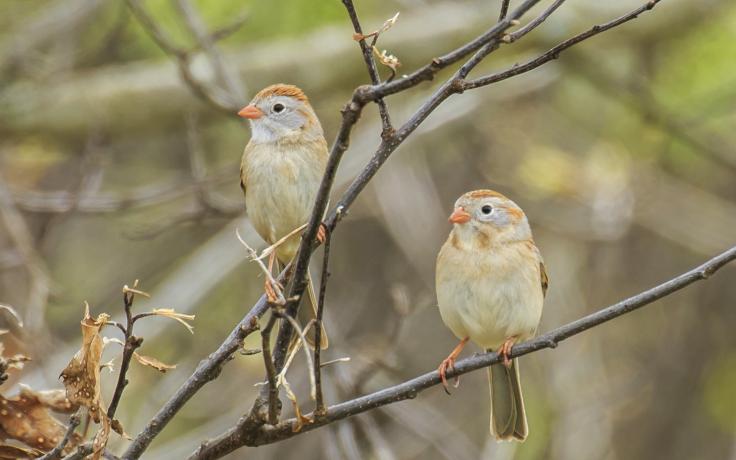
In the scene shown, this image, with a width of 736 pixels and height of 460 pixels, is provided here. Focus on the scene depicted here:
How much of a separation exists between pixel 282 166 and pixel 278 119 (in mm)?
350

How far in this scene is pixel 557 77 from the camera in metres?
7.28

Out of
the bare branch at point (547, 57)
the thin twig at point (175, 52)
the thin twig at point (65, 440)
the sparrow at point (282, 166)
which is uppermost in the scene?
the thin twig at point (175, 52)

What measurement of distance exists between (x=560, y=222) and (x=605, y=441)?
150 centimetres

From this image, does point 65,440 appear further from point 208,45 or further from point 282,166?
point 208,45

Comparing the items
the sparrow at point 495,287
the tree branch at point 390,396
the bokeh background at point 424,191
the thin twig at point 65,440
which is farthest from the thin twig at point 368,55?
the bokeh background at point 424,191

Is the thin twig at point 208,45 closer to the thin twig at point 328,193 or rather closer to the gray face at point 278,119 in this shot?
the gray face at point 278,119

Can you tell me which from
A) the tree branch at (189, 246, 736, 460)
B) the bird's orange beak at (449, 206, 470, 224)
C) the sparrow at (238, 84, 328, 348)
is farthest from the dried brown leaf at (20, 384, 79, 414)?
the bird's orange beak at (449, 206, 470, 224)

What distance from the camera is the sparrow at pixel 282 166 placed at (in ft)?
13.5

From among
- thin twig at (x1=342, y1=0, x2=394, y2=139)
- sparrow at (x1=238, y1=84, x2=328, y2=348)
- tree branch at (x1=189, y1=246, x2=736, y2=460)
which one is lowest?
tree branch at (x1=189, y1=246, x2=736, y2=460)

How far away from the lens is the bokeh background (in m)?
6.89

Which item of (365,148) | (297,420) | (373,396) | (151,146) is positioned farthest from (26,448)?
(151,146)

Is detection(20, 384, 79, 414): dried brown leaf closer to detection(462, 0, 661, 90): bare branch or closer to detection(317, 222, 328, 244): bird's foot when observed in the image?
detection(317, 222, 328, 244): bird's foot

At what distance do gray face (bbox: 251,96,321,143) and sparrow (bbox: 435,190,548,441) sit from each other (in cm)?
74

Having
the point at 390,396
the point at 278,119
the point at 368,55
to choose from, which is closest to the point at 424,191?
the point at 278,119
